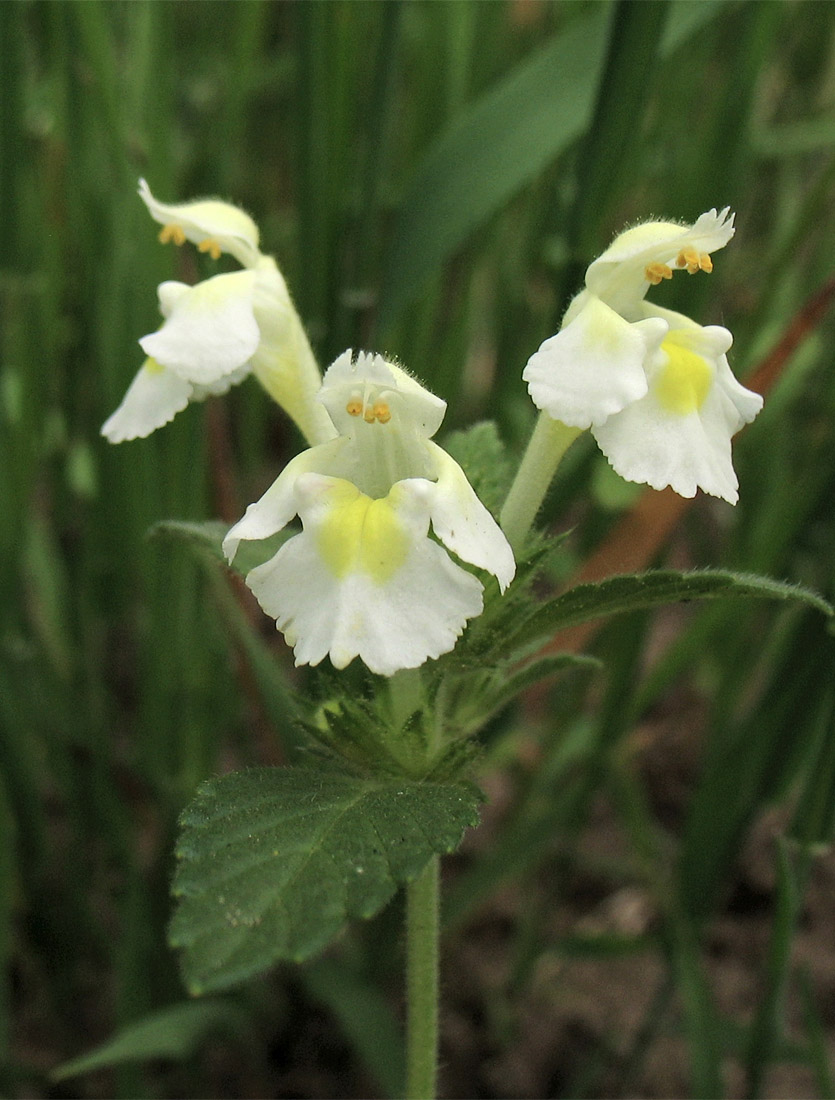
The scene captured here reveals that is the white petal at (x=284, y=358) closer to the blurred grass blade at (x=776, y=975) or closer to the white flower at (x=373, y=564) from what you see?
the white flower at (x=373, y=564)

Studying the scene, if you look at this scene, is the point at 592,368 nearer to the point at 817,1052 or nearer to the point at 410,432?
the point at 410,432

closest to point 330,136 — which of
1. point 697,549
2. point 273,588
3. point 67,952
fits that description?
point 273,588

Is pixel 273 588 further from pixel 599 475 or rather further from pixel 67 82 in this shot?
pixel 67 82

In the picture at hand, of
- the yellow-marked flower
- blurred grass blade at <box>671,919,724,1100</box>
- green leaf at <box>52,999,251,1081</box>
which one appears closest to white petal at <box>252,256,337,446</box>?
the yellow-marked flower

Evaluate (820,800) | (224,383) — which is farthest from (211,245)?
(820,800)

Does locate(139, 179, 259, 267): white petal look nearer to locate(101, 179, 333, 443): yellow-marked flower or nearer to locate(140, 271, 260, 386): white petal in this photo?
locate(101, 179, 333, 443): yellow-marked flower

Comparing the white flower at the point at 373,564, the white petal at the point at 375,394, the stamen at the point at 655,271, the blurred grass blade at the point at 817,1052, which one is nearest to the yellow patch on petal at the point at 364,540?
the white flower at the point at 373,564
